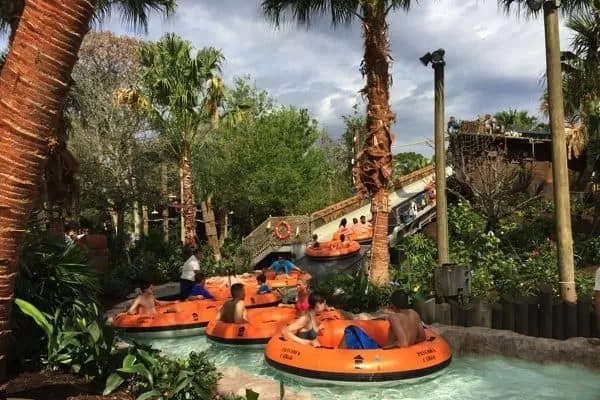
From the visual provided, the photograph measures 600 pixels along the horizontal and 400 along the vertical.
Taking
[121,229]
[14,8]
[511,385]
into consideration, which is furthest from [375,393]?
[121,229]

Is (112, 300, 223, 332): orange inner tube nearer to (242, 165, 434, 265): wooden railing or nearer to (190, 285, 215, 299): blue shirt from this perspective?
(190, 285, 215, 299): blue shirt

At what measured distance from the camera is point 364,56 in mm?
11922

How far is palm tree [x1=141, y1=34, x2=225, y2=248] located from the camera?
18953 millimetres

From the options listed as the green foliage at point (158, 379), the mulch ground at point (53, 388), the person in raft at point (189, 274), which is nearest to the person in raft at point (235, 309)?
the person in raft at point (189, 274)

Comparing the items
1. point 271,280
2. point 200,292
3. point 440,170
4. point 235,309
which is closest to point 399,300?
point 235,309

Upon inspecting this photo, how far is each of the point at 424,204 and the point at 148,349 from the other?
1731 cm

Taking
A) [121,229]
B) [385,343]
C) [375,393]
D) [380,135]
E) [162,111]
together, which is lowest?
[375,393]

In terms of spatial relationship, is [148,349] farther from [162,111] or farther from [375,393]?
[162,111]

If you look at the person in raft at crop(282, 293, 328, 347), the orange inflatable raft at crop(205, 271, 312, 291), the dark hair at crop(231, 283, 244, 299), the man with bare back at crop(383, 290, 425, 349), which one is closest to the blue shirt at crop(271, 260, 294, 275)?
the orange inflatable raft at crop(205, 271, 312, 291)

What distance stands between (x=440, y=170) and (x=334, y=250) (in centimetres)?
833

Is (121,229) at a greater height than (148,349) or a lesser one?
greater

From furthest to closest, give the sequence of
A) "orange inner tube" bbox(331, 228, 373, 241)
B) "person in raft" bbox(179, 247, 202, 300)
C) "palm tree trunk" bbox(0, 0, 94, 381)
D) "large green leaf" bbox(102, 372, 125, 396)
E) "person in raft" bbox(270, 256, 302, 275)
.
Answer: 1. "orange inner tube" bbox(331, 228, 373, 241)
2. "person in raft" bbox(270, 256, 302, 275)
3. "person in raft" bbox(179, 247, 202, 300)
4. "large green leaf" bbox(102, 372, 125, 396)
5. "palm tree trunk" bbox(0, 0, 94, 381)

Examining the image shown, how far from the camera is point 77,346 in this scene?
5.18m

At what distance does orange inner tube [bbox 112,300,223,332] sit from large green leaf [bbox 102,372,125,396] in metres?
6.20
